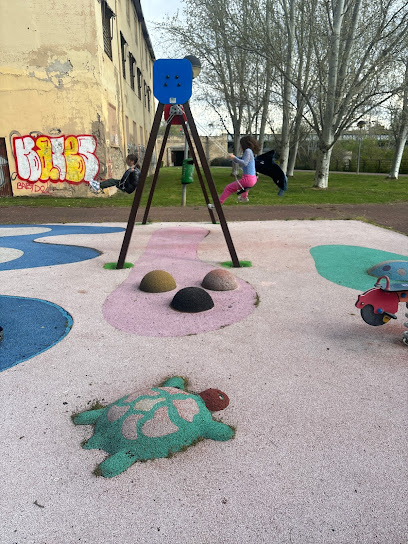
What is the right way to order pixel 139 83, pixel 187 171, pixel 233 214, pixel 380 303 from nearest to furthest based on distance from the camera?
pixel 380 303 < pixel 187 171 < pixel 233 214 < pixel 139 83

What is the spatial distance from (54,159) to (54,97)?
7.07 feet

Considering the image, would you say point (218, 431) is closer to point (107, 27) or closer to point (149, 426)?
point (149, 426)

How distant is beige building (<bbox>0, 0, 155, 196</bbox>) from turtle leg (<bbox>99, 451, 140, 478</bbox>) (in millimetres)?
13914

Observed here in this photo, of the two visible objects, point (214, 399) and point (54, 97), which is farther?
point (54, 97)

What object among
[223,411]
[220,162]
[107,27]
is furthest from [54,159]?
[220,162]

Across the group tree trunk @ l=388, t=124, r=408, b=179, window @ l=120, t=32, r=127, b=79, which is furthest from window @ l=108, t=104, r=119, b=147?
tree trunk @ l=388, t=124, r=408, b=179

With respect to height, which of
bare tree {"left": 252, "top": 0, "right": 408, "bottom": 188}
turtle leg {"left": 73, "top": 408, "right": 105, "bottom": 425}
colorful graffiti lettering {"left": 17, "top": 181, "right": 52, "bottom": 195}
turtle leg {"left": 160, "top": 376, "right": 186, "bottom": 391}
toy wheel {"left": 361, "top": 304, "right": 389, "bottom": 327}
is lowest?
turtle leg {"left": 73, "top": 408, "right": 105, "bottom": 425}

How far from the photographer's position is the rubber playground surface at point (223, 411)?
69.7 inches

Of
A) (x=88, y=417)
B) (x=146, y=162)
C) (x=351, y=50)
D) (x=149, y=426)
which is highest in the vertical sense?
(x=351, y=50)

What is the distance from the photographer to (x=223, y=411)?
8.29ft

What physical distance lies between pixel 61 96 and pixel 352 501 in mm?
15410

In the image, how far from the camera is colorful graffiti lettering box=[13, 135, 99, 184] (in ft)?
47.3

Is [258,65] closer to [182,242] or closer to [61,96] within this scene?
[61,96]

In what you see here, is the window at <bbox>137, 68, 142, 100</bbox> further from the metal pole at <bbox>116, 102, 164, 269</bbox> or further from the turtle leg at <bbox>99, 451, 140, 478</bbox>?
the turtle leg at <bbox>99, 451, 140, 478</bbox>
